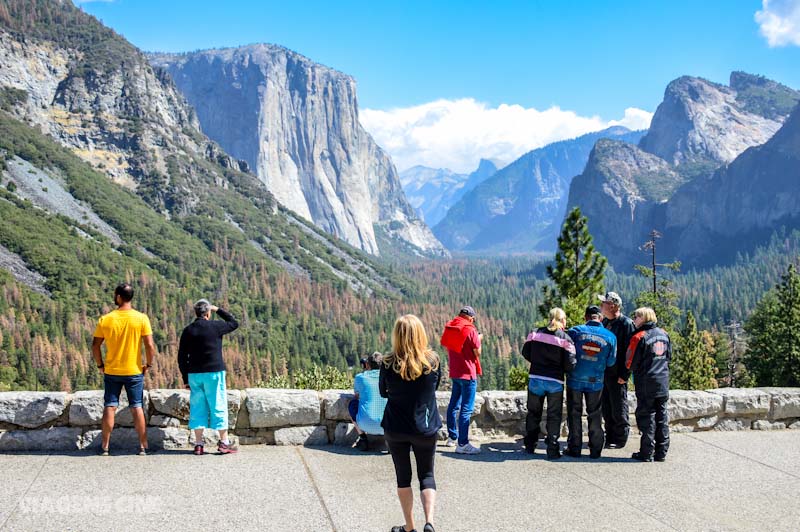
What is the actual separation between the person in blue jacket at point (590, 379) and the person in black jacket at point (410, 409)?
12.4 ft

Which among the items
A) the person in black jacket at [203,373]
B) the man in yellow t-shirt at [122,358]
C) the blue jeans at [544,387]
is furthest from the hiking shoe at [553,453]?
the man in yellow t-shirt at [122,358]

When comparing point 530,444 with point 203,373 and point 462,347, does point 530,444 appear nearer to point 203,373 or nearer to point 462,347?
point 462,347

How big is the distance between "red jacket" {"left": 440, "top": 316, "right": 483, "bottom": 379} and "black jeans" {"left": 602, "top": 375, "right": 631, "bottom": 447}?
87.8 inches

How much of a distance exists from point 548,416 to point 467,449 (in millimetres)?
1283

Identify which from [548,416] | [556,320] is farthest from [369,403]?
[556,320]

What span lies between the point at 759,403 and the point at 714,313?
155955 mm

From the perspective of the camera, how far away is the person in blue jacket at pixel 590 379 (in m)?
8.93

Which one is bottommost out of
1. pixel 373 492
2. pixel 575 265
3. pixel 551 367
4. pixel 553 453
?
pixel 373 492

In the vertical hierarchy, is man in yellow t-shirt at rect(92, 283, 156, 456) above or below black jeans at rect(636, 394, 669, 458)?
above

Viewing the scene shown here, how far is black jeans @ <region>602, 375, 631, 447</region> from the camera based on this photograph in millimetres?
9547

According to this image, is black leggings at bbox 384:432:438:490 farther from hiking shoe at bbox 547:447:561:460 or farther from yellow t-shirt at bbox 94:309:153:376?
yellow t-shirt at bbox 94:309:153:376

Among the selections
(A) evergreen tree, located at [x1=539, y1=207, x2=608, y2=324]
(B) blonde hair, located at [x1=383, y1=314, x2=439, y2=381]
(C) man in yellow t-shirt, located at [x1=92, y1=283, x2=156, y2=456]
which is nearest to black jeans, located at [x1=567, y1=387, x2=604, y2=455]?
(B) blonde hair, located at [x1=383, y1=314, x2=439, y2=381]

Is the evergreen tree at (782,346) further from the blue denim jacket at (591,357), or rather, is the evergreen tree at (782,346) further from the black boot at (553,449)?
the black boot at (553,449)

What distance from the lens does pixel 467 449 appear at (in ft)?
29.6
